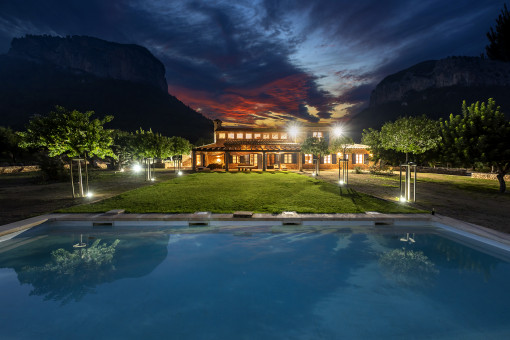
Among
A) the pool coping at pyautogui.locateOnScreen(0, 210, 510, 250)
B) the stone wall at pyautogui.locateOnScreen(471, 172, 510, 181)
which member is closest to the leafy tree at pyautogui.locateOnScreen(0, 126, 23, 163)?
the pool coping at pyautogui.locateOnScreen(0, 210, 510, 250)

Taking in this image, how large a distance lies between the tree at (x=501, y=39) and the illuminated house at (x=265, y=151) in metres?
25.3

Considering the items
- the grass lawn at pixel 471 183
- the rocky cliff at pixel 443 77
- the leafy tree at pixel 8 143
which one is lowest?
the grass lawn at pixel 471 183

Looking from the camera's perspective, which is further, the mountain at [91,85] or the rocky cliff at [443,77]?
the rocky cliff at [443,77]

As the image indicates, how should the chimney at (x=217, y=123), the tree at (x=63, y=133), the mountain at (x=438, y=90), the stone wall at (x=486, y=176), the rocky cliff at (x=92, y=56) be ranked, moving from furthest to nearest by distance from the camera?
the rocky cliff at (x=92, y=56)
the mountain at (x=438, y=90)
the chimney at (x=217, y=123)
the stone wall at (x=486, y=176)
the tree at (x=63, y=133)

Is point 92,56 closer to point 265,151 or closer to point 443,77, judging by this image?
point 265,151

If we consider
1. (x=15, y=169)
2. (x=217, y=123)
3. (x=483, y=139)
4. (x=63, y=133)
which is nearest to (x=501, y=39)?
(x=483, y=139)

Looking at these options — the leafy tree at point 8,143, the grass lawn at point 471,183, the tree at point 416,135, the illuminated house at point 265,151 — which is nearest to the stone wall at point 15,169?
the leafy tree at point 8,143

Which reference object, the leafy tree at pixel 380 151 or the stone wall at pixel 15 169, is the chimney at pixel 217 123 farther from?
the leafy tree at pixel 380 151

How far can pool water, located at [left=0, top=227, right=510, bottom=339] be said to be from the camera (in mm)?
3703

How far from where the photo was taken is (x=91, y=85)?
9431cm

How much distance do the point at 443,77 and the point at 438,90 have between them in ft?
28.7

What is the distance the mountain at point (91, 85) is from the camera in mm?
73562

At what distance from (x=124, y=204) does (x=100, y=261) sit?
384cm

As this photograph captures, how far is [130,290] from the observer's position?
461 cm
